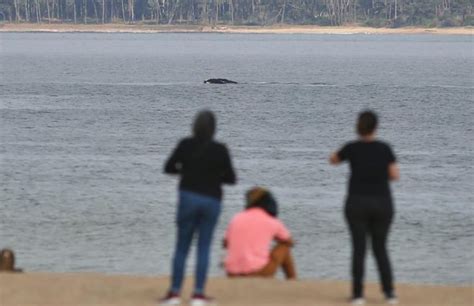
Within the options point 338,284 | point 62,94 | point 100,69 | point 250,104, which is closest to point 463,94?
point 250,104

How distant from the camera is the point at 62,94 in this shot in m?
80.5


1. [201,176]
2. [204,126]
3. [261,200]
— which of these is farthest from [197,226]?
[261,200]

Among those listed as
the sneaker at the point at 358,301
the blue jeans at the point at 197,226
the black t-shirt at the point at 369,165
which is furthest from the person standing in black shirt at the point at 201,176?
the sneaker at the point at 358,301

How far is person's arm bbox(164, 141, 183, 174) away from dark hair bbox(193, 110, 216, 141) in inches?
8.1

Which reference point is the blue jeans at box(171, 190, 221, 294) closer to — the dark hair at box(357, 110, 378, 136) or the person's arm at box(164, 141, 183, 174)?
the person's arm at box(164, 141, 183, 174)

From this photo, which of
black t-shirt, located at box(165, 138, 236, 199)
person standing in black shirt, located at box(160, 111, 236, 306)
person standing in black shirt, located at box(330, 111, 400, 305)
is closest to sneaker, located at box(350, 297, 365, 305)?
person standing in black shirt, located at box(330, 111, 400, 305)

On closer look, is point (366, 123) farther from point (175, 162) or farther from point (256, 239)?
point (256, 239)

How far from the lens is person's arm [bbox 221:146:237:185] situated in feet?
41.4

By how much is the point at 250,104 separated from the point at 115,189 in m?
39.0

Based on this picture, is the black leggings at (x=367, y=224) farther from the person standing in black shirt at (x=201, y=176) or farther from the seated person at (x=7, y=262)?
the seated person at (x=7, y=262)

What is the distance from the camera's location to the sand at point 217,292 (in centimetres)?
1368

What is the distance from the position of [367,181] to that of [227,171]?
132 centimetres

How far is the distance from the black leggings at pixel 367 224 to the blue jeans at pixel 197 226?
4.16 ft

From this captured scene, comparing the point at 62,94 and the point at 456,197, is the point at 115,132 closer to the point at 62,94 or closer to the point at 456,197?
the point at 456,197
